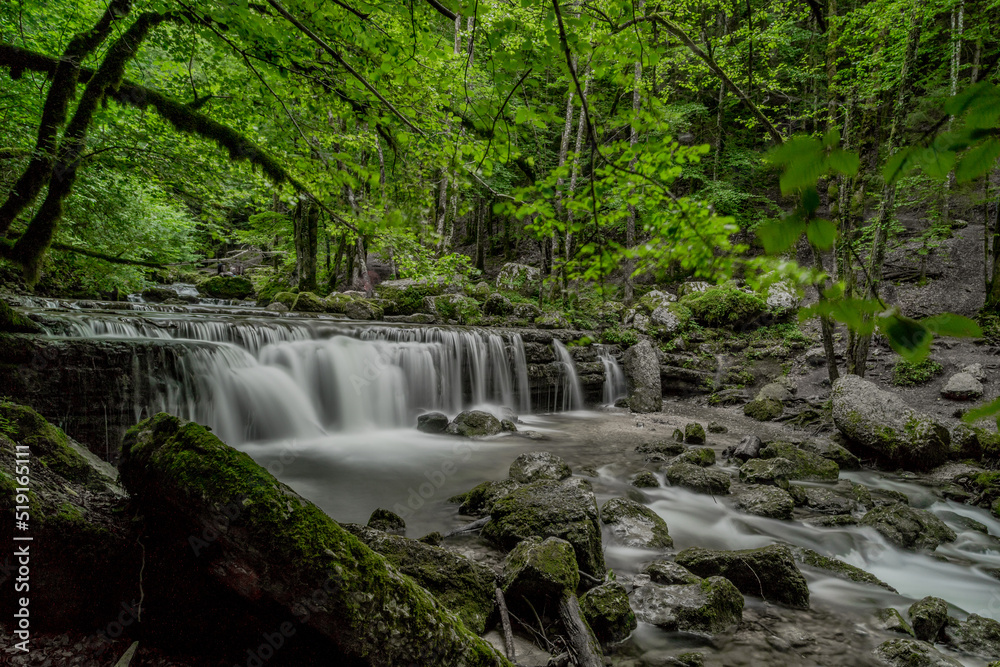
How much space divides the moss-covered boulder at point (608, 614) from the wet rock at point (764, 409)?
9.15m

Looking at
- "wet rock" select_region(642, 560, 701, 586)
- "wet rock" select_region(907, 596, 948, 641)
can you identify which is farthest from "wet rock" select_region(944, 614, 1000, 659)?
"wet rock" select_region(642, 560, 701, 586)

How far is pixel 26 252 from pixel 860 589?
924 cm

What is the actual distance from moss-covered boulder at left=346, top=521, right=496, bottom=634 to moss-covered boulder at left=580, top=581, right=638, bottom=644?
0.67m

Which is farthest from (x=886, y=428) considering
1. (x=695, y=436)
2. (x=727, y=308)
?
(x=727, y=308)

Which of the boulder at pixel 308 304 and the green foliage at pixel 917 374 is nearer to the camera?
the green foliage at pixel 917 374

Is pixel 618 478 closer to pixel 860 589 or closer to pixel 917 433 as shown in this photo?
pixel 860 589

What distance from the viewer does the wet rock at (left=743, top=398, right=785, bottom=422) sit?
10.3 meters

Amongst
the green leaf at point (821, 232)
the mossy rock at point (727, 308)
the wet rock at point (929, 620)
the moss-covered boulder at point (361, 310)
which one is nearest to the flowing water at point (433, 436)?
the wet rock at point (929, 620)

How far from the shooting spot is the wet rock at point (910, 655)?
2.73 metres

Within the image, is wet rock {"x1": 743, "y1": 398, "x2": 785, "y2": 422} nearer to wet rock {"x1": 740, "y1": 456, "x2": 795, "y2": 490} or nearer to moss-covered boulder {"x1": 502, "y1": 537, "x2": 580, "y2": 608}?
wet rock {"x1": 740, "y1": 456, "x2": 795, "y2": 490}

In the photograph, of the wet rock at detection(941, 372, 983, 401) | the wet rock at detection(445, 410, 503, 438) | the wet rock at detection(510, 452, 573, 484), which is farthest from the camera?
the wet rock at detection(445, 410, 503, 438)

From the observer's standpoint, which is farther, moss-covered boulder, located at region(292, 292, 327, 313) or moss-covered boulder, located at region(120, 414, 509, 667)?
moss-covered boulder, located at region(292, 292, 327, 313)

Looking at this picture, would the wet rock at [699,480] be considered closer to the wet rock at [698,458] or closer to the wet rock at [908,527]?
the wet rock at [698,458]

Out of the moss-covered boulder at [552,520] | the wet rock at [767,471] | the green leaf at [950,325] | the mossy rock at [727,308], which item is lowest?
the wet rock at [767,471]
